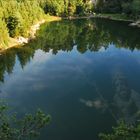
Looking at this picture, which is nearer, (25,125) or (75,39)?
(25,125)

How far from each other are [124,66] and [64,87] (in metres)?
23.6

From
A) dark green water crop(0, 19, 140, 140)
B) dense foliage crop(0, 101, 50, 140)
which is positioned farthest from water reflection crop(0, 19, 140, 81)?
dense foliage crop(0, 101, 50, 140)

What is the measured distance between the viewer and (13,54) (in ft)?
326

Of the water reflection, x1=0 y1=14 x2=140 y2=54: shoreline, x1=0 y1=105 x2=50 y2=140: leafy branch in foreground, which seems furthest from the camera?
x1=0 y1=14 x2=140 y2=54: shoreline

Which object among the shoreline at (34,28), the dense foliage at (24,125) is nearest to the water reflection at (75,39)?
the shoreline at (34,28)

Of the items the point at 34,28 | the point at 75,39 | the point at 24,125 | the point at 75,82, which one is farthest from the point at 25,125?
the point at 34,28

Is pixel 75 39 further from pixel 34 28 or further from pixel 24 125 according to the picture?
pixel 24 125

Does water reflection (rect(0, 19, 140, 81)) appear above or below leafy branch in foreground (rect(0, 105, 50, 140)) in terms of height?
below

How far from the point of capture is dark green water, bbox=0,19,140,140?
2154 inches

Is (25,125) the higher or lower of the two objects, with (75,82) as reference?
higher

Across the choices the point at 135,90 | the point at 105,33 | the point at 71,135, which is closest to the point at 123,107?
the point at 135,90

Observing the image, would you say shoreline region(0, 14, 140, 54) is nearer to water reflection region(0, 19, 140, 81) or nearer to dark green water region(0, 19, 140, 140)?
water reflection region(0, 19, 140, 81)

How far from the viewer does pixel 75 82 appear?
74875 millimetres

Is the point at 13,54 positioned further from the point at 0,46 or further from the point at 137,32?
the point at 137,32
